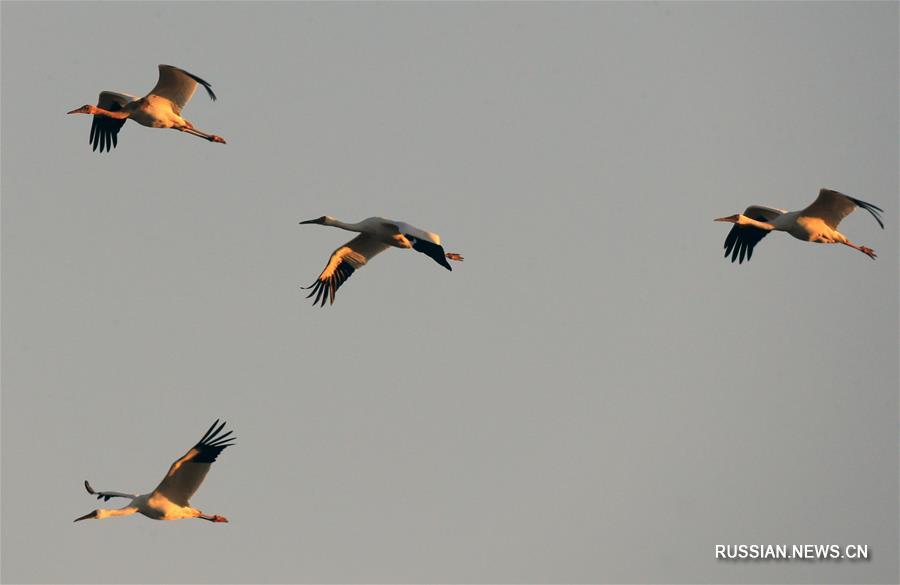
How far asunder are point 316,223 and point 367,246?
4.37 feet

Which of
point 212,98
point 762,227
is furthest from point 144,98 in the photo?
point 762,227

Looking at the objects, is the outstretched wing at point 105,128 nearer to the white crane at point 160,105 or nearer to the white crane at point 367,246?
the white crane at point 160,105

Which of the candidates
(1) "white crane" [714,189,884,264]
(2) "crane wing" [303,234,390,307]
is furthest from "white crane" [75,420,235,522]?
(1) "white crane" [714,189,884,264]

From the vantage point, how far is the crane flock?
2356 cm

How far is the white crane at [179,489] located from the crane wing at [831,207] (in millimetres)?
9288

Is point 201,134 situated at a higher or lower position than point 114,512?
higher

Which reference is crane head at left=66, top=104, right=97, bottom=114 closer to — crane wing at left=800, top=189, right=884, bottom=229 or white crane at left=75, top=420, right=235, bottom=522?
white crane at left=75, top=420, right=235, bottom=522

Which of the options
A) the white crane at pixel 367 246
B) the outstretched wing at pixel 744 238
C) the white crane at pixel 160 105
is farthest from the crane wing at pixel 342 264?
the outstretched wing at pixel 744 238

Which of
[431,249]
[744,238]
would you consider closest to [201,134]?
[431,249]

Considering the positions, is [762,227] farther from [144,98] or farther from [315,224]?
[144,98]

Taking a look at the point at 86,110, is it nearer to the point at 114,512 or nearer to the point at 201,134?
the point at 201,134

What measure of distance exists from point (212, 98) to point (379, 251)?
16.2 feet

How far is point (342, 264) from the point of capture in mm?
27422

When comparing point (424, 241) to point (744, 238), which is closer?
point (424, 241)
